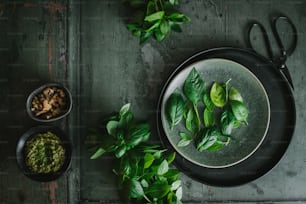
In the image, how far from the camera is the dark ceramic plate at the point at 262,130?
1.01m

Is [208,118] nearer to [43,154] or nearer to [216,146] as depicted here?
[216,146]

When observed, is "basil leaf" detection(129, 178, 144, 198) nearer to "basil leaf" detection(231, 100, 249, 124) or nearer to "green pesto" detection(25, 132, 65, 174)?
"green pesto" detection(25, 132, 65, 174)

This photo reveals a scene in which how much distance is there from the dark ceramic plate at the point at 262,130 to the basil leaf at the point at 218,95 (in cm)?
7

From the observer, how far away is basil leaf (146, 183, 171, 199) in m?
0.91

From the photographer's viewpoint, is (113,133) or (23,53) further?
(23,53)

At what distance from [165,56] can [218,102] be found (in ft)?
0.64

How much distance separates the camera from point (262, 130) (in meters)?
1.02

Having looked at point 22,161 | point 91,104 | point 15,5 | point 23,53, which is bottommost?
point 22,161

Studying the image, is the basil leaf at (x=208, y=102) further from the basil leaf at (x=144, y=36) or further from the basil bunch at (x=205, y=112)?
the basil leaf at (x=144, y=36)

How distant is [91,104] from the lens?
3.41ft

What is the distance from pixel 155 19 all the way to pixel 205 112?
275 mm

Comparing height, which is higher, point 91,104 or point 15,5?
point 15,5

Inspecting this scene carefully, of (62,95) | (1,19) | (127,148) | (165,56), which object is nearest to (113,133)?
(127,148)

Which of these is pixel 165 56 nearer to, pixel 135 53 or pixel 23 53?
pixel 135 53
